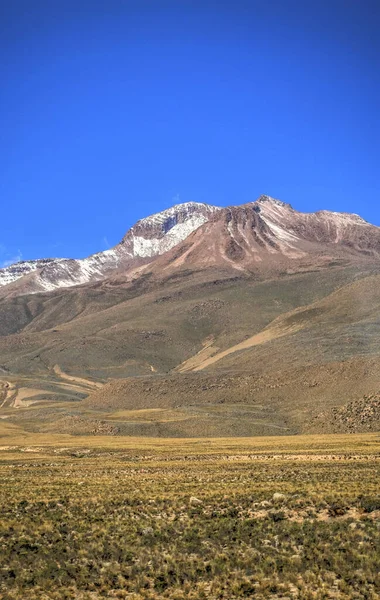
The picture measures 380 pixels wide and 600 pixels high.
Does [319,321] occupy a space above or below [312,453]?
above

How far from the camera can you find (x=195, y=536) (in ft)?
65.4

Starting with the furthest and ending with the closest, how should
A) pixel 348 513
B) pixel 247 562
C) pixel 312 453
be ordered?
pixel 312 453, pixel 348 513, pixel 247 562

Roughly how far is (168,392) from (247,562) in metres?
114

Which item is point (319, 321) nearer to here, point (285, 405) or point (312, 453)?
point (285, 405)

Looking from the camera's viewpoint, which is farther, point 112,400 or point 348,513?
point 112,400

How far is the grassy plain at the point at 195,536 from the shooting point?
16.1m

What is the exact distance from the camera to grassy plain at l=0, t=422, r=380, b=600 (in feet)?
52.7

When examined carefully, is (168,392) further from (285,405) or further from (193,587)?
(193,587)

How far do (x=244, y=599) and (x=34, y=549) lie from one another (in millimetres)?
6934

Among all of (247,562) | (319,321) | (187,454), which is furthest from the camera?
(319,321)

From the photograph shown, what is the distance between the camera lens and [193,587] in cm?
1611

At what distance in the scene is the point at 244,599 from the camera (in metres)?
15.3

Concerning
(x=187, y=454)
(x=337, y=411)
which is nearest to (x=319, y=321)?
(x=337, y=411)

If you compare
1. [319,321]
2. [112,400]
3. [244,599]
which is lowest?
[244,599]
